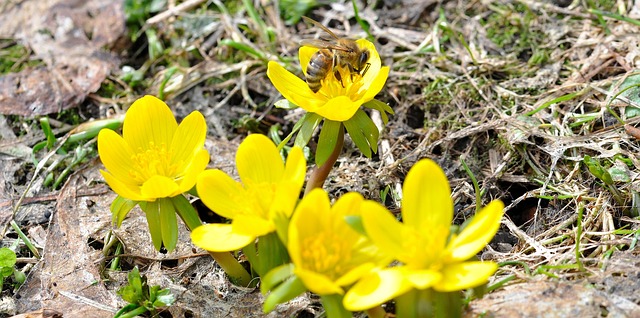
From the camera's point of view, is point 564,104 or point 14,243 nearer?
point 14,243

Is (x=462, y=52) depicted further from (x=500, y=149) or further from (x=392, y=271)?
(x=392, y=271)

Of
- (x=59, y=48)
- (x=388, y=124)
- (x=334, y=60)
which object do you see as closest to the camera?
(x=334, y=60)

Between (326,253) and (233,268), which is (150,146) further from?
(326,253)

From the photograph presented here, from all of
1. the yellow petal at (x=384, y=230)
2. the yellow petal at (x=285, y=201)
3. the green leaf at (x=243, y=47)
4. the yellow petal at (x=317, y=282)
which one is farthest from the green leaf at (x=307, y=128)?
the green leaf at (x=243, y=47)

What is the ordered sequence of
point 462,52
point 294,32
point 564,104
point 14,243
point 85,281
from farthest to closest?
point 294,32 → point 462,52 → point 564,104 → point 14,243 → point 85,281

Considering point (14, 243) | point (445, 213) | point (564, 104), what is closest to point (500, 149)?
point (564, 104)

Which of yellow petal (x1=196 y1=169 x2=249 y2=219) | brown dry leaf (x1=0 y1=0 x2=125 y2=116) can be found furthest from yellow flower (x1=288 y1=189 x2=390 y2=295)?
brown dry leaf (x1=0 y1=0 x2=125 y2=116)

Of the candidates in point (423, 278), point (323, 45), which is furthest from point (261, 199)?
point (323, 45)
